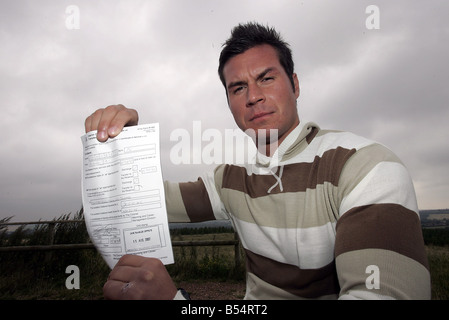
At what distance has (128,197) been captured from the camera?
100cm

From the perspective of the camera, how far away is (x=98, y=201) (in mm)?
1042

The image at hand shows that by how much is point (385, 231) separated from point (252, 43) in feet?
4.73

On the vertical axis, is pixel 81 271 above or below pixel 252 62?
below

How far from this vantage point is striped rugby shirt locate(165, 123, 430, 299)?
79 centimetres

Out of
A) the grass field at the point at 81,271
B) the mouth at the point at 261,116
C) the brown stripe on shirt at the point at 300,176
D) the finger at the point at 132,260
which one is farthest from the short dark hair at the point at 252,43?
the grass field at the point at 81,271

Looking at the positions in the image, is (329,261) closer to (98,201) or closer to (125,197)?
(125,197)

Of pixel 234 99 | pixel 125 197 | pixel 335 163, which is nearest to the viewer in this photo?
pixel 125 197

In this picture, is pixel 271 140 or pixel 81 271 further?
pixel 81 271

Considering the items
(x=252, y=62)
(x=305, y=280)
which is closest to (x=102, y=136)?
(x=252, y=62)

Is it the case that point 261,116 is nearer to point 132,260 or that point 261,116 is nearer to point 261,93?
point 261,93
